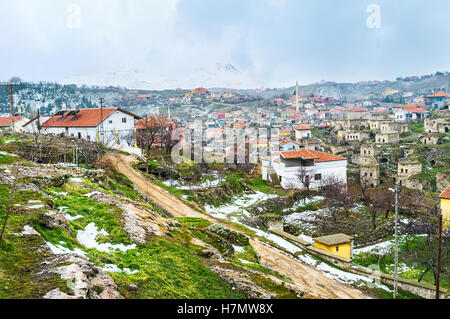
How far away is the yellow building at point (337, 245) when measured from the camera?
58.1 feet

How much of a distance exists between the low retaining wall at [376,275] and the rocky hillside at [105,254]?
5213mm

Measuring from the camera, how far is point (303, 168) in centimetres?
3431

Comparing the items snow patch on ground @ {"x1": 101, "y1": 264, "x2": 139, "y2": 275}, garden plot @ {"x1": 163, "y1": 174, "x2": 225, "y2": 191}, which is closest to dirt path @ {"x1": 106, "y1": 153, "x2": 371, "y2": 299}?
garden plot @ {"x1": 163, "y1": 174, "x2": 225, "y2": 191}

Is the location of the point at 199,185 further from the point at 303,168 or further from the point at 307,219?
the point at 303,168

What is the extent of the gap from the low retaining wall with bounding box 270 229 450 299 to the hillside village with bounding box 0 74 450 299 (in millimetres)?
48

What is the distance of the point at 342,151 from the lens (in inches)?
2923

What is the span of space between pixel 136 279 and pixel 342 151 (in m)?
71.8

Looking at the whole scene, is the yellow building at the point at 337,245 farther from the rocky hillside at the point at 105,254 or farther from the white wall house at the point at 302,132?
the white wall house at the point at 302,132

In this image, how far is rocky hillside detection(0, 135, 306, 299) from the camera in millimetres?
6215

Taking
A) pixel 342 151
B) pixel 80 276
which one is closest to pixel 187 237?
pixel 80 276

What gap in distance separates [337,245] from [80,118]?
28.7 meters

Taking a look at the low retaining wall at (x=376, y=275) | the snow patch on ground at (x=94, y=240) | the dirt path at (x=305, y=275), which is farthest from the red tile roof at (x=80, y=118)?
the snow patch on ground at (x=94, y=240)

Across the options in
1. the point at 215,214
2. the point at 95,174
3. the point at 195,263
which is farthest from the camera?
the point at 215,214
